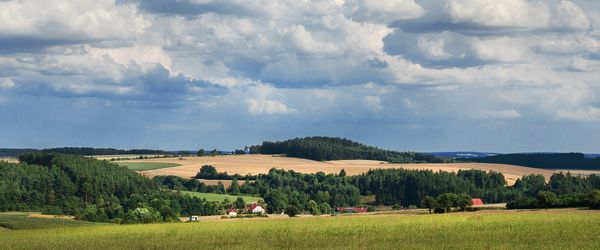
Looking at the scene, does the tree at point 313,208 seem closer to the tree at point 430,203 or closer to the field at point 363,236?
the tree at point 430,203

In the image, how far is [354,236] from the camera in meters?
69.4

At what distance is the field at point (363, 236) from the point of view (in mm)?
60750

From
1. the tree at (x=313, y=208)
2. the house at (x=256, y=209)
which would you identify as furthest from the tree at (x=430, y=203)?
the tree at (x=313, y=208)

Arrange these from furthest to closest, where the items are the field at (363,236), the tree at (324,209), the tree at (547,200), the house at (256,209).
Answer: the tree at (324,209) < the house at (256,209) < the tree at (547,200) < the field at (363,236)

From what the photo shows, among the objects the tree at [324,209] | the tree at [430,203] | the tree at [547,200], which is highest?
the tree at [547,200]

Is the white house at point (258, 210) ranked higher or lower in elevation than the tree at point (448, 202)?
lower

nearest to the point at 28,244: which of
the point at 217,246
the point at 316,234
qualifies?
the point at 217,246

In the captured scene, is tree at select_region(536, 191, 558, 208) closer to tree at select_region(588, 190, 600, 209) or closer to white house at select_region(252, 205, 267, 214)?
tree at select_region(588, 190, 600, 209)

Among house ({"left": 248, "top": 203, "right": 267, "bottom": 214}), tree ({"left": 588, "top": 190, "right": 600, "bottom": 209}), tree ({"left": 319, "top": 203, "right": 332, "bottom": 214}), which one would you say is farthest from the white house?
tree ({"left": 588, "top": 190, "right": 600, "bottom": 209})

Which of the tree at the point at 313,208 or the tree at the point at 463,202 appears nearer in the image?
the tree at the point at 463,202

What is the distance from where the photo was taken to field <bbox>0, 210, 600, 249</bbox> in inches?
2392

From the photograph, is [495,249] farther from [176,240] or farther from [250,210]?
[250,210]

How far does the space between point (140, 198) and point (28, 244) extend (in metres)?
120

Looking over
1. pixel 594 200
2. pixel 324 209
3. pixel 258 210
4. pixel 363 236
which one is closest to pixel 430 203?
pixel 594 200
